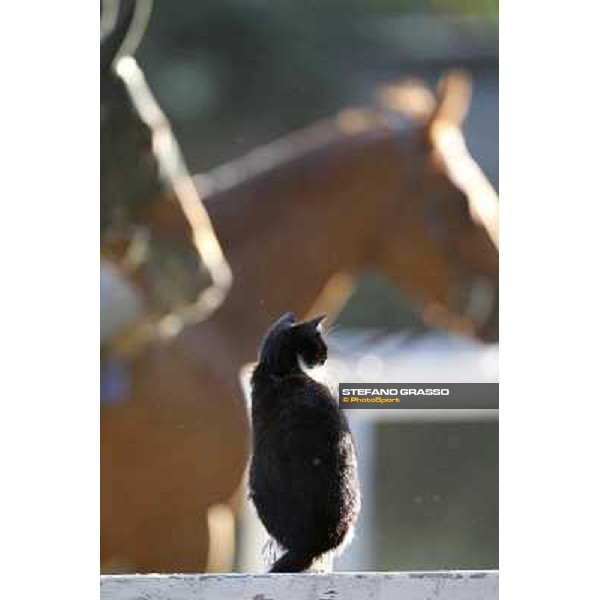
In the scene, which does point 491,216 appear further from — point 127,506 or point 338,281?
point 127,506

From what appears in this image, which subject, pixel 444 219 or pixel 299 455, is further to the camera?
pixel 444 219

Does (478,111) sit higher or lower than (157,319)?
higher

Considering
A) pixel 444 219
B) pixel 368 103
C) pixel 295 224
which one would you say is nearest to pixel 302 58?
pixel 368 103

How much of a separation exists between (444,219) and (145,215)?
65cm

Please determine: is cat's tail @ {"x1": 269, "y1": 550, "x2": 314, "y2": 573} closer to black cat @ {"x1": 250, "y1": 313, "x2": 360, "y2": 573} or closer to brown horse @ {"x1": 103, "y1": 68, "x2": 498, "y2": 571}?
black cat @ {"x1": 250, "y1": 313, "x2": 360, "y2": 573}

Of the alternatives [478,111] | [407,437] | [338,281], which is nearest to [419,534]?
[407,437]

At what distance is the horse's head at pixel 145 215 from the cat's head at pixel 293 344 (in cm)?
15

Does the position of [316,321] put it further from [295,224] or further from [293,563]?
[293,563]

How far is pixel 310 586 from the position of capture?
12.7 feet

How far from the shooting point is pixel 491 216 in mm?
3977

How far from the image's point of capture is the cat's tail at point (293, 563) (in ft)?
12.9

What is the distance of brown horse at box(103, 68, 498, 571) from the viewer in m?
3.93

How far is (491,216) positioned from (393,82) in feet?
1.17

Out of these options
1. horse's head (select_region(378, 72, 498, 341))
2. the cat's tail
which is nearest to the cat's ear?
horse's head (select_region(378, 72, 498, 341))
